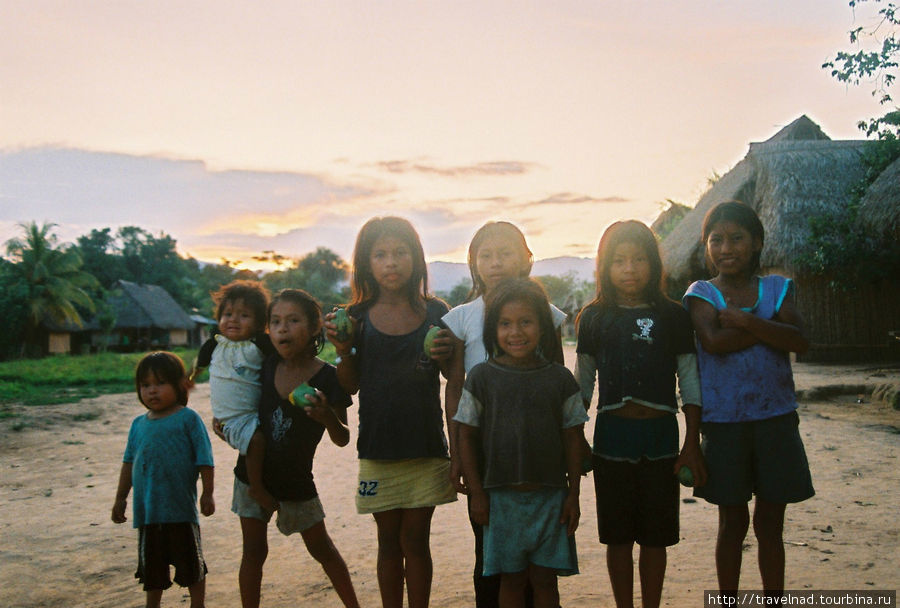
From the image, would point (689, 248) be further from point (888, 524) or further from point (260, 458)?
point (260, 458)

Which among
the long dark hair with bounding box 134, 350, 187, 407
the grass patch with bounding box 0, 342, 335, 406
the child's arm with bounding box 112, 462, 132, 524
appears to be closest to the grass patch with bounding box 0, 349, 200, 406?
the grass patch with bounding box 0, 342, 335, 406

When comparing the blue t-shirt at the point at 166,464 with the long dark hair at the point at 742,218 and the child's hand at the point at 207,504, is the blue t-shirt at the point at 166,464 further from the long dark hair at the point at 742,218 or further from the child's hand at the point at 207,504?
the long dark hair at the point at 742,218

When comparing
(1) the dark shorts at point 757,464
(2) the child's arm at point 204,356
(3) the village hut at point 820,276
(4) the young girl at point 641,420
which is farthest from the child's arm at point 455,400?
(3) the village hut at point 820,276

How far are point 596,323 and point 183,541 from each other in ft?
6.34

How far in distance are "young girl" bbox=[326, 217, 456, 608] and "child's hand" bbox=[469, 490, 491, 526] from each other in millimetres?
240

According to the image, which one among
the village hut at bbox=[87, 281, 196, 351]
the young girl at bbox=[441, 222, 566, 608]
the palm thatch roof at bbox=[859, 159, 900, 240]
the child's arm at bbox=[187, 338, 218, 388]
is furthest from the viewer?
the village hut at bbox=[87, 281, 196, 351]

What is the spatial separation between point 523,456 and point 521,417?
13 cm

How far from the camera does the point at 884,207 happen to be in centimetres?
892

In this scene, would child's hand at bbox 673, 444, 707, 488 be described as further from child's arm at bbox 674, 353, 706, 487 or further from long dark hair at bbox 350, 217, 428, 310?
long dark hair at bbox 350, 217, 428, 310

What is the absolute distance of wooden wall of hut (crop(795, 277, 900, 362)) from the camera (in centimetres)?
1259

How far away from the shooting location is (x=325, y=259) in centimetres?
6122

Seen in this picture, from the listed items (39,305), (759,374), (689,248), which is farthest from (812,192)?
(39,305)

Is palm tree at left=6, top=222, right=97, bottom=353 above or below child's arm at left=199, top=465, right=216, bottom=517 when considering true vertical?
above

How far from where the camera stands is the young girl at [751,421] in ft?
8.52
